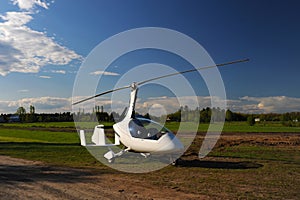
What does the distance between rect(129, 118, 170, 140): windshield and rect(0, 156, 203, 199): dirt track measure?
2271mm

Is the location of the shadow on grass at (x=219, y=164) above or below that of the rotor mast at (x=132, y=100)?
below

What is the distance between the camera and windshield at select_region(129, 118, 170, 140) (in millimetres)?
12211

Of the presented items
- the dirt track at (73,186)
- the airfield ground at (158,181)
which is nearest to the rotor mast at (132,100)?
the airfield ground at (158,181)

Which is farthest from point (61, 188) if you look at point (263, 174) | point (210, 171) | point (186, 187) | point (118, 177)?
point (263, 174)

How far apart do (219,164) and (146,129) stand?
3.77 metres

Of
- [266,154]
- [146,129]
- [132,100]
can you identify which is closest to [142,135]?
[146,129]

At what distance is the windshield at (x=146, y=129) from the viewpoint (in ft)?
40.1

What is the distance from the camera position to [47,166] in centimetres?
1282

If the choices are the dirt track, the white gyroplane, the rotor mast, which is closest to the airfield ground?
the dirt track

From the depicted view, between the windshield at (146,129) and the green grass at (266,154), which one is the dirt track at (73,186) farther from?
the green grass at (266,154)

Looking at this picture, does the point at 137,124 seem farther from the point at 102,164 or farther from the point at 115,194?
the point at 115,194

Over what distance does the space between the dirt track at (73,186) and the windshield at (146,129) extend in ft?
7.45

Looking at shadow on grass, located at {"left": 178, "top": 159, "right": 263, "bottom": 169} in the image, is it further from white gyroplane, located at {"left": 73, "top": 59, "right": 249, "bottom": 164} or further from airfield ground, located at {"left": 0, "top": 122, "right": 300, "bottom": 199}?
white gyroplane, located at {"left": 73, "top": 59, "right": 249, "bottom": 164}

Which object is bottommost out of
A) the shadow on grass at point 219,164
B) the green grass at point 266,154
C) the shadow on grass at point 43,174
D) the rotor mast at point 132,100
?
the green grass at point 266,154
